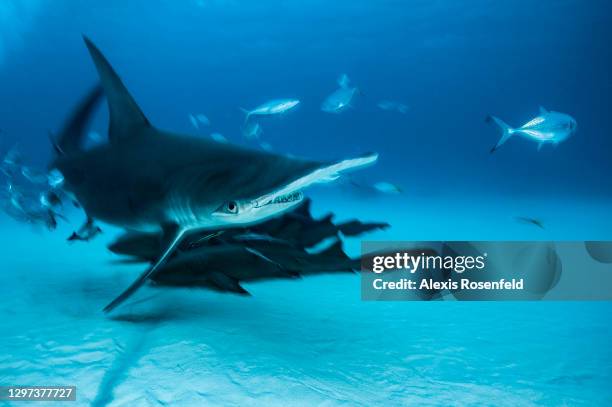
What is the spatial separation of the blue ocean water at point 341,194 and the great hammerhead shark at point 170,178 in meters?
0.67

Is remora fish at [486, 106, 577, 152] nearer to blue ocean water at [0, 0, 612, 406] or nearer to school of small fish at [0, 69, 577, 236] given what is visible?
school of small fish at [0, 69, 577, 236]

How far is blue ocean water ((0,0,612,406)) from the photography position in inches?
89.7

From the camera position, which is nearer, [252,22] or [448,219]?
[448,219]

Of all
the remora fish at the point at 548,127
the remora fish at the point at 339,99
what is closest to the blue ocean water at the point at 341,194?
the remora fish at the point at 339,99

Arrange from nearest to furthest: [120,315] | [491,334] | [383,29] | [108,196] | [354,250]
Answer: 1. [491,334]
2. [120,315]
3. [108,196]
4. [354,250]
5. [383,29]

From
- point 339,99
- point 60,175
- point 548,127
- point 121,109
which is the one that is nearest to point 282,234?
point 121,109

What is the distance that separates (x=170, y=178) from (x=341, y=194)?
2364cm

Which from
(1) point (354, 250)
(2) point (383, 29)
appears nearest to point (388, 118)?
(2) point (383, 29)

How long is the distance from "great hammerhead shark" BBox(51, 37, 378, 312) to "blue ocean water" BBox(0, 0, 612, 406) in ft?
2.18

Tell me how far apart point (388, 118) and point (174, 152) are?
107m

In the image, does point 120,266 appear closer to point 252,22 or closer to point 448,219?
point 448,219

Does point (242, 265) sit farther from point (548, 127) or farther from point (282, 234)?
point (548, 127)

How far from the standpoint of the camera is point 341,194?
26484mm

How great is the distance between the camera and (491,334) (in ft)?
9.48
